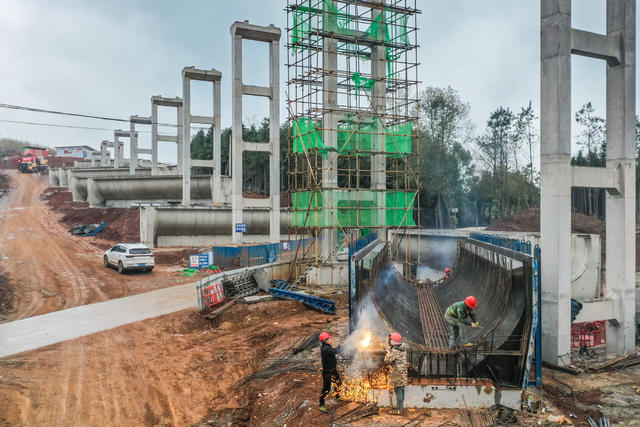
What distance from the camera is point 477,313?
15.4 m

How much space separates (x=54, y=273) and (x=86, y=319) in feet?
37.9

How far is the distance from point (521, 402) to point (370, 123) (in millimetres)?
20045

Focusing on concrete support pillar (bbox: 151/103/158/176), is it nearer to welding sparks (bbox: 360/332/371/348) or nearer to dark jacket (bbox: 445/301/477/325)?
welding sparks (bbox: 360/332/371/348)

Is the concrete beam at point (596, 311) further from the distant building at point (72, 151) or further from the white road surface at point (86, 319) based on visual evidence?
the distant building at point (72, 151)

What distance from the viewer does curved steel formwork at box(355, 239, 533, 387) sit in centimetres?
1062

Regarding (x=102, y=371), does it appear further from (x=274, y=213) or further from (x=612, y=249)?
(x=274, y=213)

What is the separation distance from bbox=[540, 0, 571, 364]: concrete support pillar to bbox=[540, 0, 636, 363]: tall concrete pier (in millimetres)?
25

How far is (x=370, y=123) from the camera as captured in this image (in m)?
27.4

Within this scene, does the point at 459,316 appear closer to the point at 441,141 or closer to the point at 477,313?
the point at 477,313

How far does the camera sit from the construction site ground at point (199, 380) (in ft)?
31.8

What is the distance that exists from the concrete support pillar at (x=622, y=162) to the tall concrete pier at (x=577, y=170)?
3 cm

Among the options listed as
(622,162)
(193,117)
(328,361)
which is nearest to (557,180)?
(622,162)

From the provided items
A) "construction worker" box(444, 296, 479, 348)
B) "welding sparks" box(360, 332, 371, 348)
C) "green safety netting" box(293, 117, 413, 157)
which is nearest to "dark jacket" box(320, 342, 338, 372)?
"welding sparks" box(360, 332, 371, 348)

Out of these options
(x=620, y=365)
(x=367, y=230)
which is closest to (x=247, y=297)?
(x=367, y=230)
